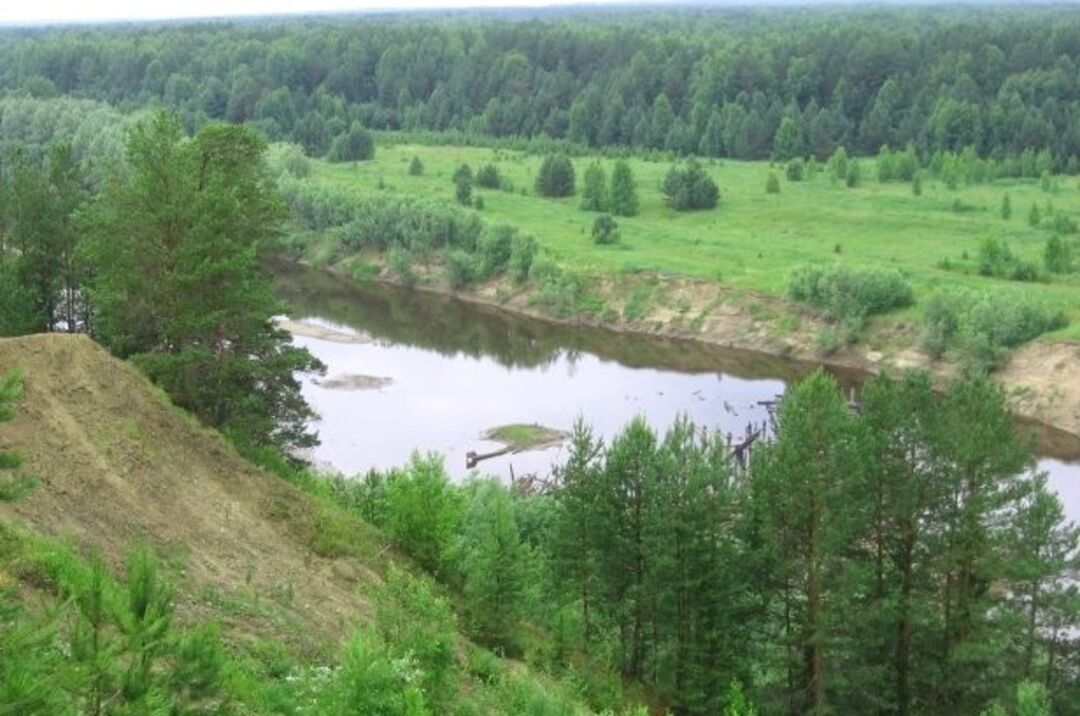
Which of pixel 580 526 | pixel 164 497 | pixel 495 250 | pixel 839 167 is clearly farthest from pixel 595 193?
pixel 164 497

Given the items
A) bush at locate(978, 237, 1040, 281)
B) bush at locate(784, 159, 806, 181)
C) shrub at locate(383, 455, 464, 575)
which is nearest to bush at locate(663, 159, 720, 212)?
bush at locate(784, 159, 806, 181)

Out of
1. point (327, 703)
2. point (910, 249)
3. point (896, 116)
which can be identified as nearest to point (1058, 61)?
point (896, 116)

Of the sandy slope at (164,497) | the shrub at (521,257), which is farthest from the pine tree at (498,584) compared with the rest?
the shrub at (521,257)

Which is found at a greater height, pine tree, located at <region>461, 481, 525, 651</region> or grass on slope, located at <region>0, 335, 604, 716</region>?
grass on slope, located at <region>0, 335, 604, 716</region>

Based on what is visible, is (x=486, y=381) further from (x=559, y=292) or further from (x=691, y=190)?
(x=691, y=190)

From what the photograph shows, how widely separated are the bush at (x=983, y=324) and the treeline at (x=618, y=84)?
50416 mm

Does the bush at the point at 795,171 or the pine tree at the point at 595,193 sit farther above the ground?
the bush at the point at 795,171

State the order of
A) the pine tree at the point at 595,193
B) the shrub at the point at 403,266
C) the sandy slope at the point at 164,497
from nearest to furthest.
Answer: the sandy slope at the point at 164,497 < the shrub at the point at 403,266 < the pine tree at the point at 595,193

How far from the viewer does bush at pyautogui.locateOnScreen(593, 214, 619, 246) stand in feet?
293

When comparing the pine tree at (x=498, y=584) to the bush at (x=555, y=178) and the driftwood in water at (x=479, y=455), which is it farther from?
the bush at (x=555, y=178)

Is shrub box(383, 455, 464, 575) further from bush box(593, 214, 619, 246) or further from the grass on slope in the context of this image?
bush box(593, 214, 619, 246)

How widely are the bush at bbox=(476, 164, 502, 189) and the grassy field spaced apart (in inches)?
57.3

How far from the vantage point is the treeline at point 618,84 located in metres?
127

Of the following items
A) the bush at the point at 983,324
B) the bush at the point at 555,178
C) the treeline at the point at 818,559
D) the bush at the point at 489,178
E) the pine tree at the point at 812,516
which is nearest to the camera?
the pine tree at the point at 812,516
